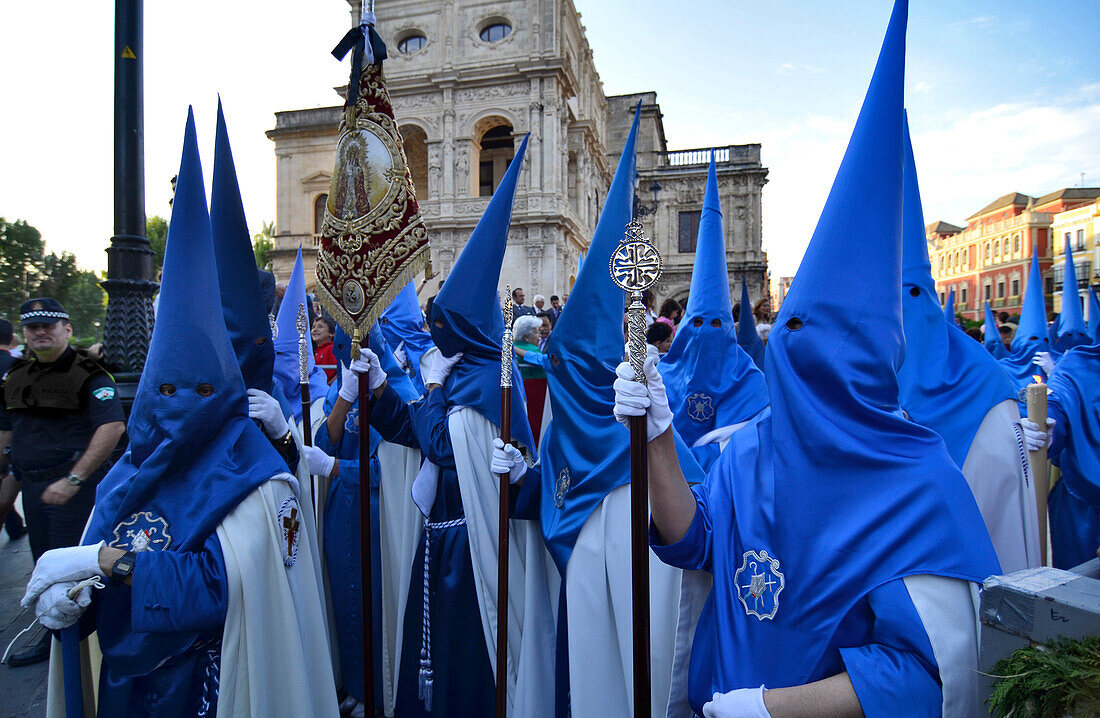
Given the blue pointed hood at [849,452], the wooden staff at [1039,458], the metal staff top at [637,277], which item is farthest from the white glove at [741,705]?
the wooden staff at [1039,458]

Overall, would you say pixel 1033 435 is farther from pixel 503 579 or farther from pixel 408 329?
pixel 408 329

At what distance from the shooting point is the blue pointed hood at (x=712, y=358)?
4.41 meters

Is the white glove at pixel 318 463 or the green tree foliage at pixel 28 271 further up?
the green tree foliage at pixel 28 271

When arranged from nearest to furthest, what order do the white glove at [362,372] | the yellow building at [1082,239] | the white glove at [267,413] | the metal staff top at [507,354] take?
1. the white glove at [267,413]
2. the metal staff top at [507,354]
3. the white glove at [362,372]
4. the yellow building at [1082,239]

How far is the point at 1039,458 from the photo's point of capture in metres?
3.70

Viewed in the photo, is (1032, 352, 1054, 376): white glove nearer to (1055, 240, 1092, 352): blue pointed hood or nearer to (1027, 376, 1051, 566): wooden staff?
(1055, 240, 1092, 352): blue pointed hood

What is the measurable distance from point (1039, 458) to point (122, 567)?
181 inches

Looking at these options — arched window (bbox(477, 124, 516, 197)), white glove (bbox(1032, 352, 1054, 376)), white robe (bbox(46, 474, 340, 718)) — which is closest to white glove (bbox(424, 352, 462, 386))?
white robe (bbox(46, 474, 340, 718))

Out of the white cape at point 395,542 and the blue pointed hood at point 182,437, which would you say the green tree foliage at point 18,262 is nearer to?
the white cape at point 395,542

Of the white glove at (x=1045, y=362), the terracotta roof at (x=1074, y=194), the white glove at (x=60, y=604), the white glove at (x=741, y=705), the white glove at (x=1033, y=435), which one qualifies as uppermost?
the terracotta roof at (x=1074, y=194)

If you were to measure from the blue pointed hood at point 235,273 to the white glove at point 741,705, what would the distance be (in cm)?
224

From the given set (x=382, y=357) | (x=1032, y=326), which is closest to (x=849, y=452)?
(x=382, y=357)

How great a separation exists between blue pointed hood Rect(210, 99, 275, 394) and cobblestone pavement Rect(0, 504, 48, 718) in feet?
8.19

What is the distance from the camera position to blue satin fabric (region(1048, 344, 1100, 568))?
4215 mm
